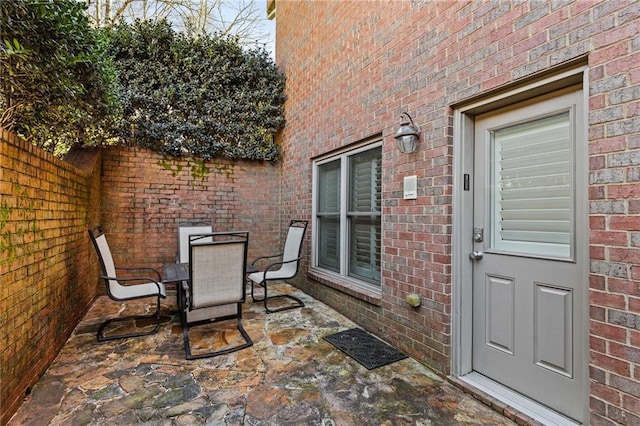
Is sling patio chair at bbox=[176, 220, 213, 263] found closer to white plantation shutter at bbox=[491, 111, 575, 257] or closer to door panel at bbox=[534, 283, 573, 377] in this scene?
white plantation shutter at bbox=[491, 111, 575, 257]

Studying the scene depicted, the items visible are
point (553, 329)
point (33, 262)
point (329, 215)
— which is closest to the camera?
point (553, 329)

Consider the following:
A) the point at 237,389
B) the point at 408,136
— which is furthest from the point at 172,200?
the point at 408,136

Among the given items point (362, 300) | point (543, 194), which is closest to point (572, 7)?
point (543, 194)

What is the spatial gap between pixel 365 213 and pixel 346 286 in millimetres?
879

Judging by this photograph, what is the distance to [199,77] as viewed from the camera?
5105 millimetres

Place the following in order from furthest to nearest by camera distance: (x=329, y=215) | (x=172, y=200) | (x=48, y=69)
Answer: (x=172, y=200) < (x=329, y=215) < (x=48, y=69)

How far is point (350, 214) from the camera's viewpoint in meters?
3.86

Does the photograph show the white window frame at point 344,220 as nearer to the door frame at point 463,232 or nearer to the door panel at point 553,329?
the door frame at point 463,232

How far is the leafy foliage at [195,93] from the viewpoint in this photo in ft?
15.5

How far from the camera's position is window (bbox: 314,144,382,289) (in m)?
3.47

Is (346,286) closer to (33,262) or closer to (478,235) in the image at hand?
(478,235)

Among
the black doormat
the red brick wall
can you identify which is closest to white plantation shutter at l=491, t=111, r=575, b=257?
the black doormat

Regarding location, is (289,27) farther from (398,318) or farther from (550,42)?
(398,318)

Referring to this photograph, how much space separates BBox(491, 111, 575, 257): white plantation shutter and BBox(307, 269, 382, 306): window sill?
4.34 feet
